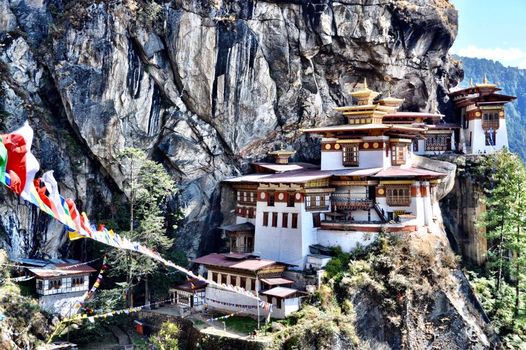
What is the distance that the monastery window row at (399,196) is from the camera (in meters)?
34.7

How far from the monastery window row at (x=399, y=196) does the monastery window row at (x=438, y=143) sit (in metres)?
12.5

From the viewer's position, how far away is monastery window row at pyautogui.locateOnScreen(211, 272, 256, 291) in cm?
3197

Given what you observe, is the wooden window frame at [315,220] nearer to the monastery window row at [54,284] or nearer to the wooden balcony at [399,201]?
the wooden balcony at [399,201]

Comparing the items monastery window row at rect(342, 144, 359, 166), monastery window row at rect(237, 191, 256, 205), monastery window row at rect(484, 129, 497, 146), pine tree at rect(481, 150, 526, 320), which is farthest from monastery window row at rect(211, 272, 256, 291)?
monastery window row at rect(484, 129, 497, 146)

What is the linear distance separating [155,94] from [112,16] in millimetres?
5339

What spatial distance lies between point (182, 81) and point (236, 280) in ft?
43.7

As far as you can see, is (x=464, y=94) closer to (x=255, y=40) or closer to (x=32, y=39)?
(x=255, y=40)

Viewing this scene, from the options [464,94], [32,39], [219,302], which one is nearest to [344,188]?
[219,302]

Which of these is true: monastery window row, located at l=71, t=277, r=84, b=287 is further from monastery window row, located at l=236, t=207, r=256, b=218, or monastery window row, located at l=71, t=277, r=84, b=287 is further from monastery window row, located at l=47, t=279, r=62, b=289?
monastery window row, located at l=236, t=207, r=256, b=218

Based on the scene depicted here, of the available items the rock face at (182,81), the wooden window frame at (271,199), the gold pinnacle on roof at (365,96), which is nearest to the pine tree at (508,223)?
the gold pinnacle on roof at (365,96)

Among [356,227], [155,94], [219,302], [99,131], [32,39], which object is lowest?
[219,302]

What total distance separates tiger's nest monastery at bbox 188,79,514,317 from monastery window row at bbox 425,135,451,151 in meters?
5.38

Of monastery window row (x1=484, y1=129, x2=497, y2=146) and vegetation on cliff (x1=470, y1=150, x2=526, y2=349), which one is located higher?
monastery window row (x1=484, y1=129, x2=497, y2=146)

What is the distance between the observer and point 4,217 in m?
32.4
